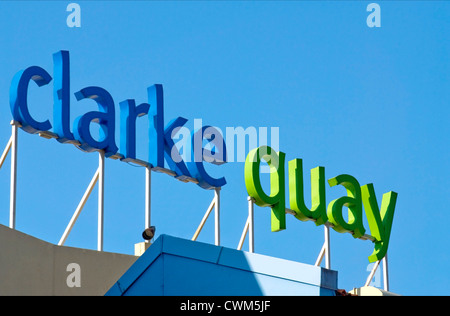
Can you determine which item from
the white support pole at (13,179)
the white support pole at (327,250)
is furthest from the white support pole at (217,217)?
the white support pole at (13,179)

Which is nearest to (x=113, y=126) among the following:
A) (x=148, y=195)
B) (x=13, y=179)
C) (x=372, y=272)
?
(x=148, y=195)

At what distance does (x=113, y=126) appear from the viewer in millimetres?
22531

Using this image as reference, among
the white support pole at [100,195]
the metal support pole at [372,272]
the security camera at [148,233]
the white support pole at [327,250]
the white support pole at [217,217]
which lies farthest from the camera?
the metal support pole at [372,272]

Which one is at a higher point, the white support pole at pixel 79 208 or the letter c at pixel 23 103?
the letter c at pixel 23 103

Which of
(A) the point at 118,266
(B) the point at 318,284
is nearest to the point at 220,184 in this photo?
(A) the point at 118,266

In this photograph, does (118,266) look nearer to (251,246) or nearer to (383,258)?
(251,246)

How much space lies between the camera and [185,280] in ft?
50.3

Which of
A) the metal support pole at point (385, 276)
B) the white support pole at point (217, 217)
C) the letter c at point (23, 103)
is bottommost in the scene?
the metal support pole at point (385, 276)

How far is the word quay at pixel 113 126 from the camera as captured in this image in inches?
815

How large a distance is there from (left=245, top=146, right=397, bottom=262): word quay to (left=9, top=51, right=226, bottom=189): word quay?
1.23 metres

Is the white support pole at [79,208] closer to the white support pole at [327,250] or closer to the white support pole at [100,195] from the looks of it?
the white support pole at [100,195]

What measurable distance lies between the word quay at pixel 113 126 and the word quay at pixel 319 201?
4.02ft

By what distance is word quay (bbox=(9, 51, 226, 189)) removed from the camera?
67.9 feet
